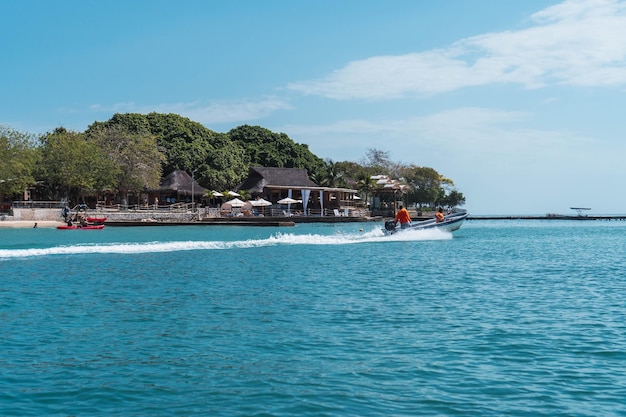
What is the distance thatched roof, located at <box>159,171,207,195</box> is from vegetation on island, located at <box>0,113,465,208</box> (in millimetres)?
1355

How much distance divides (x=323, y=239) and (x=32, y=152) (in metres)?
32.2

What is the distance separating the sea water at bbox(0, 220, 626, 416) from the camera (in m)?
7.50

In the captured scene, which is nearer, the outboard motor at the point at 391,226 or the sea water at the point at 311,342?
the sea water at the point at 311,342

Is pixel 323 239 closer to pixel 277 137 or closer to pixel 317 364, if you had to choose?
pixel 317 364

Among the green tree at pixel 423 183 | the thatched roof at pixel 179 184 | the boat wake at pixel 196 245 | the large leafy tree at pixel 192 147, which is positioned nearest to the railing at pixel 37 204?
the thatched roof at pixel 179 184

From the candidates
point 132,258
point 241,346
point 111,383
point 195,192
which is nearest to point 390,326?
point 241,346

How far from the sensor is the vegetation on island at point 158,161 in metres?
56.7

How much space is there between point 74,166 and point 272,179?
72.9 ft

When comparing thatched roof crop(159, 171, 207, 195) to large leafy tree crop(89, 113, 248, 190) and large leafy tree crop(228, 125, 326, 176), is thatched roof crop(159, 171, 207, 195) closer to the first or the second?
large leafy tree crop(89, 113, 248, 190)

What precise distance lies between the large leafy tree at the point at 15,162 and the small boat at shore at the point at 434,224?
32312 millimetres

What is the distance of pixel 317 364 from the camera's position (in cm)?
905

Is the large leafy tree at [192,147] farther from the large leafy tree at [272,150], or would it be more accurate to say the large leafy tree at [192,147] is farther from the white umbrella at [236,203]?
the white umbrella at [236,203]

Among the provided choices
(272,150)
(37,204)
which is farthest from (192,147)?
(37,204)

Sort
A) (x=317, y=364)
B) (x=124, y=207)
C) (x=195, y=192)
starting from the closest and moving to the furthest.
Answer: (x=317, y=364)
(x=124, y=207)
(x=195, y=192)
